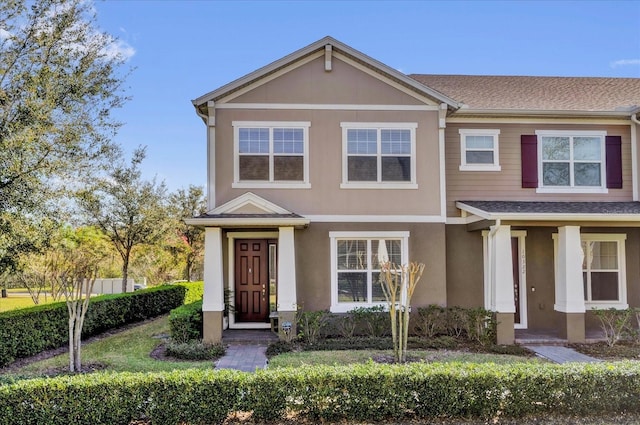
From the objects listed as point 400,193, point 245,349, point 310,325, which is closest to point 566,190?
point 400,193

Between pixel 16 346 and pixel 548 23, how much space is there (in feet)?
57.3

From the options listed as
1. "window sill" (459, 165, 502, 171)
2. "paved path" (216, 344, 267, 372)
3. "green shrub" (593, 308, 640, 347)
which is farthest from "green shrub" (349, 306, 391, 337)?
"green shrub" (593, 308, 640, 347)

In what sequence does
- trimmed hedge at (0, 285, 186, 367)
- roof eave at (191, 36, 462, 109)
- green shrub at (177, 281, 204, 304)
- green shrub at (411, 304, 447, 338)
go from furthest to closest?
green shrub at (177, 281, 204, 304)
roof eave at (191, 36, 462, 109)
green shrub at (411, 304, 447, 338)
trimmed hedge at (0, 285, 186, 367)

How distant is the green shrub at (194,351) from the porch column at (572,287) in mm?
8141

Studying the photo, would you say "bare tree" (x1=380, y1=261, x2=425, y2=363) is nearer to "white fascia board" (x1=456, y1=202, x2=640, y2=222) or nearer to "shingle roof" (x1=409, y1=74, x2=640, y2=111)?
"white fascia board" (x1=456, y1=202, x2=640, y2=222)

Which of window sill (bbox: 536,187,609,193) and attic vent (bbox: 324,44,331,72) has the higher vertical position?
attic vent (bbox: 324,44,331,72)

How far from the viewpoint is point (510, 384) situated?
21.0 ft

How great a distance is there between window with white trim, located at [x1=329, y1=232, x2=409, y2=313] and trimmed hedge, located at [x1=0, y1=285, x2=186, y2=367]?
21.9 feet

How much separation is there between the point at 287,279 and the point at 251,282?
6.38ft

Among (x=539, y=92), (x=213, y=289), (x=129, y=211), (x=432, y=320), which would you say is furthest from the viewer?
(x=129, y=211)

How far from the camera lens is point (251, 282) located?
1307cm

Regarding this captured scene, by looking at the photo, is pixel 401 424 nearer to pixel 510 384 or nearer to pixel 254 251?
pixel 510 384

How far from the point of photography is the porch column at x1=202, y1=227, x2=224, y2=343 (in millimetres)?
11281

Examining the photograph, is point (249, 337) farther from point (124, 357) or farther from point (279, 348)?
Answer: point (124, 357)
